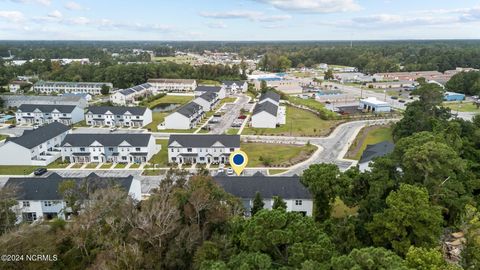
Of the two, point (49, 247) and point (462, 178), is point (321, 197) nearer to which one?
point (462, 178)

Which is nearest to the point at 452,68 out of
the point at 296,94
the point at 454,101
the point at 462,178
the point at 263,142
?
the point at 454,101

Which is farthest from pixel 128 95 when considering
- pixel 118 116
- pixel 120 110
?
pixel 118 116

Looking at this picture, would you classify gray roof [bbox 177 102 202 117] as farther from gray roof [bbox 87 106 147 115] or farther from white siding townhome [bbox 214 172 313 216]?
white siding townhome [bbox 214 172 313 216]

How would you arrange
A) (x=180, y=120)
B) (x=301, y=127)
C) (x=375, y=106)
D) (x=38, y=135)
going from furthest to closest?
(x=375, y=106), (x=301, y=127), (x=180, y=120), (x=38, y=135)

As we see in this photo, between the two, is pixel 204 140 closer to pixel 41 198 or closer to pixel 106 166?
pixel 106 166

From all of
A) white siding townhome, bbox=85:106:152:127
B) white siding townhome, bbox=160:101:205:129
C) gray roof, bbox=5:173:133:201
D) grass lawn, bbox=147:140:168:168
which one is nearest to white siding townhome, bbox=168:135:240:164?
grass lawn, bbox=147:140:168:168

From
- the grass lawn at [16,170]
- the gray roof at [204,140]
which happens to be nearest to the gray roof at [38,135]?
the grass lawn at [16,170]
